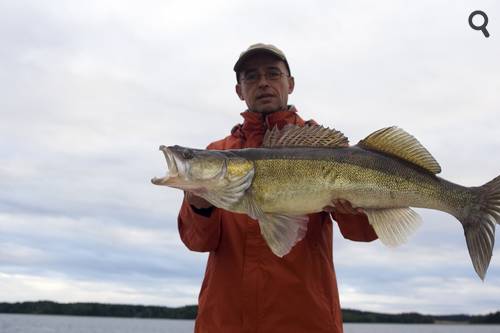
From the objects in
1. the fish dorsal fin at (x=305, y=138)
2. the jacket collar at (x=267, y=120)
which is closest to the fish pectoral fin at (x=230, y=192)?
the fish dorsal fin at (x=305, y=138)

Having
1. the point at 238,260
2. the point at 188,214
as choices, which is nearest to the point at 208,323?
the point at 238,260

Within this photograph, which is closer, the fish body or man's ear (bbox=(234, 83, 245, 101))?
the fish body

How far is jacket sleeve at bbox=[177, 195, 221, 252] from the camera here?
5676 millimetres

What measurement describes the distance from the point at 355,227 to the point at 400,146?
3.16 feet

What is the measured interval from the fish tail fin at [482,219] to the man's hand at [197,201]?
8.30 feet

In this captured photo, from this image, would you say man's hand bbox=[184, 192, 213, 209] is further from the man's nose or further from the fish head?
the man's nose

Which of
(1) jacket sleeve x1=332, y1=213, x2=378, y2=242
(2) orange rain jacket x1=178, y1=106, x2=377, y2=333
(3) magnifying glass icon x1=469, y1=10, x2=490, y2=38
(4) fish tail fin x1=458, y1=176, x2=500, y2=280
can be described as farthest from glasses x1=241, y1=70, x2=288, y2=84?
(3) magnifying glass icon x1=469, y1=10, x2=490, y2=38

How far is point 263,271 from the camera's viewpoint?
214 inches

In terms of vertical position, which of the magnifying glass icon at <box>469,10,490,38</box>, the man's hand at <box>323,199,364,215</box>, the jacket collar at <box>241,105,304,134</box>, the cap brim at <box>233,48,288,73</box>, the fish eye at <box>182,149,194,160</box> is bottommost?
the man's hand at <box>323,199,364,215</box>

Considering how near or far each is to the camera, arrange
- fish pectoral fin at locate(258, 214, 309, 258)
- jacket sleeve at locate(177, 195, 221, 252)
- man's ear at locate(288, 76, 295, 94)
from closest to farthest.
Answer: fish pectoral fin at locate(258, 214, 309, 258)
jacket sleeve at locate(177, 195, 221, 252)
man's ear at locate(288, 76, 295, 94)

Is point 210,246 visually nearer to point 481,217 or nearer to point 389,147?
point 389,147

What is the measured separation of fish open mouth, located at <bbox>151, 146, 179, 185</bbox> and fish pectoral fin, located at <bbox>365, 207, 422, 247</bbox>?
194 cm

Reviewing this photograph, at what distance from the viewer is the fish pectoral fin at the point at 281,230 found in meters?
5.15

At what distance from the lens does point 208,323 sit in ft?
18.2
